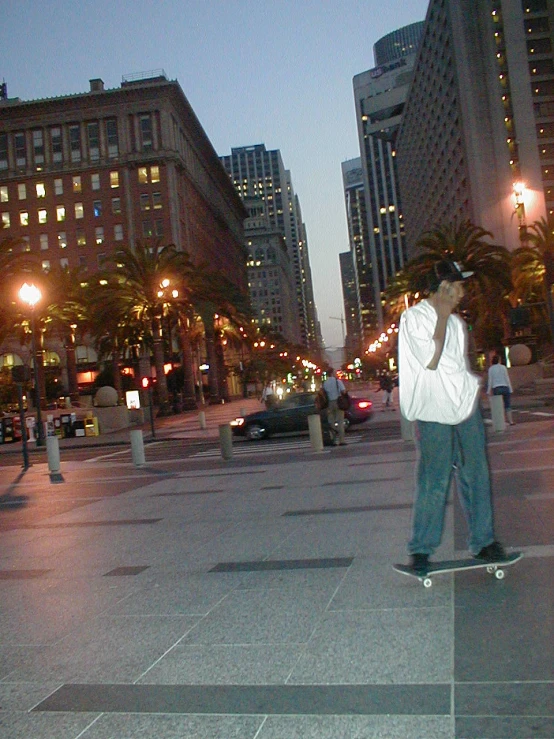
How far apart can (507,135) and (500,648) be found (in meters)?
87.7

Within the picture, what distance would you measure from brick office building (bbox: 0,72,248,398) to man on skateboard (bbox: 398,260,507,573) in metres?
80.5

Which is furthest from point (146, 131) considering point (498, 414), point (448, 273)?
point (448, 273)

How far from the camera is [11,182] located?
85562mm

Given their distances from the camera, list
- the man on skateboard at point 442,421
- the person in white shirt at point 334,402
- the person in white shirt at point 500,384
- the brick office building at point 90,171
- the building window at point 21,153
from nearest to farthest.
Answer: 1. the man on skateboard at point 442,421
2. the person in white shirt at point 334,402
3. the person in white shirt at point 500,384
4. the brick office building at point 90,171
5. the building window at point 21,153

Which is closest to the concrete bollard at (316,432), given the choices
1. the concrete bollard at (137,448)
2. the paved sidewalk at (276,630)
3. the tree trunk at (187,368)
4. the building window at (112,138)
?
the concrete bollard at (137,448)

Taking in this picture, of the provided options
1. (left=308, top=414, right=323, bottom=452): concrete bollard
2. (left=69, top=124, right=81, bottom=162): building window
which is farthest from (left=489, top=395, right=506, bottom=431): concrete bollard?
(left=69, top=124, right=81, bottom=162): building window

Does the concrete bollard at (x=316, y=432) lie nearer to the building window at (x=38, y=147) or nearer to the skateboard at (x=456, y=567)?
the skateboard at (x=456, y=567)

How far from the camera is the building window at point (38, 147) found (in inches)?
3361

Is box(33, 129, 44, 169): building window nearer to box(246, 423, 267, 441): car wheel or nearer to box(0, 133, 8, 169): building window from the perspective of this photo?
box(0, 133, 8, 169): building window

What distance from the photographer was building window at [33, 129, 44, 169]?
85.4 meters

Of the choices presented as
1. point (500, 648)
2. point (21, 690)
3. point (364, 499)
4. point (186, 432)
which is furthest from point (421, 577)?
point (186, 432)

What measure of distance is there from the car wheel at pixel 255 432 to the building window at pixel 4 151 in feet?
231

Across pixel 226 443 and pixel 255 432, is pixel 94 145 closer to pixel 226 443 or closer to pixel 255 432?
pixel 255 432

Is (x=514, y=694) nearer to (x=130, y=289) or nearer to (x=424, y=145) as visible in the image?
(x=130, y=289)
